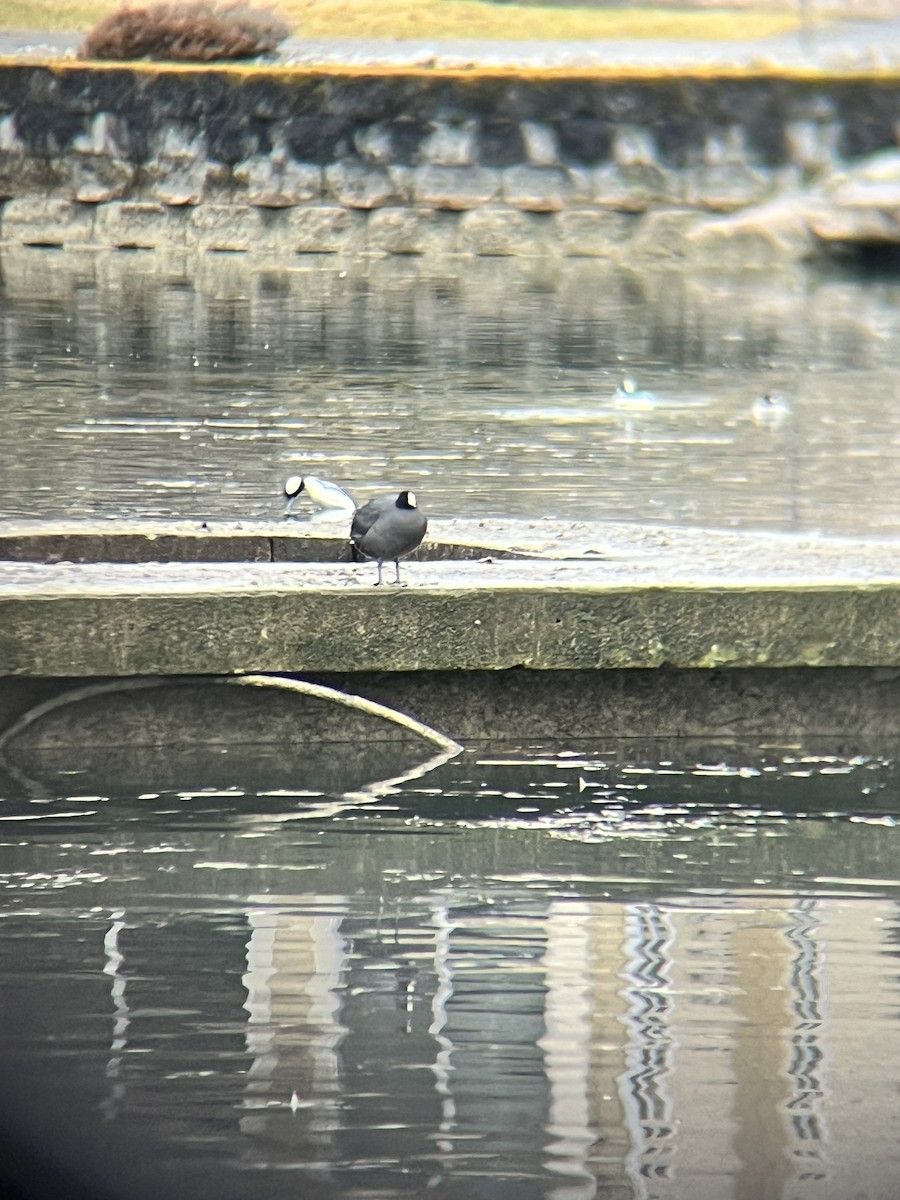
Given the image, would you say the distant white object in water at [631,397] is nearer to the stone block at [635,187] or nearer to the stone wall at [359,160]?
the stone wall at [359,160]

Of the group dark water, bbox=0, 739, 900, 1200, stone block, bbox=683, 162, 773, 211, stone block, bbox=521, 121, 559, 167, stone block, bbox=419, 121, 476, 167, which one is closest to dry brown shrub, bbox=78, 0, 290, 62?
stone block, bbox=419, 121, 476, 167

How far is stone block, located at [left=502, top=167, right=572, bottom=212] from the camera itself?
1487 inches

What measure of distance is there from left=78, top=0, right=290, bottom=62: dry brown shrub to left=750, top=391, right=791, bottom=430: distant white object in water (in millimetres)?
28570

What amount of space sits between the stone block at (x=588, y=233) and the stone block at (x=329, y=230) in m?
3.18

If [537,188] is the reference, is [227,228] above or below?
below

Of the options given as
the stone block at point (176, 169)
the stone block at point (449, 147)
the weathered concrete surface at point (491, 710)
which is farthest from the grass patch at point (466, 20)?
the weathered concrete surface at point (491, 710)

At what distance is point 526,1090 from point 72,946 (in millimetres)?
1179

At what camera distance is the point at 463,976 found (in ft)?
14.8

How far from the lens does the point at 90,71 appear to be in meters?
39.0

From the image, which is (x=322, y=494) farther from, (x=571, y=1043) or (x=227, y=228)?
(x=227, y=228)

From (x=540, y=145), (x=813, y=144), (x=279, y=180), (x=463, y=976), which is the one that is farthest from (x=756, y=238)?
(x=463, y=976)

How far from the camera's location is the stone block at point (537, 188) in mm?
37781

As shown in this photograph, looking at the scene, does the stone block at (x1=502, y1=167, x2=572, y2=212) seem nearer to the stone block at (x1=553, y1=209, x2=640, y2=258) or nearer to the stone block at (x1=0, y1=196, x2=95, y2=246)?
the stone block at (x1=553, y1=209, x2=640, y2=258)

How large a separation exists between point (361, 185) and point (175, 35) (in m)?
6.19
